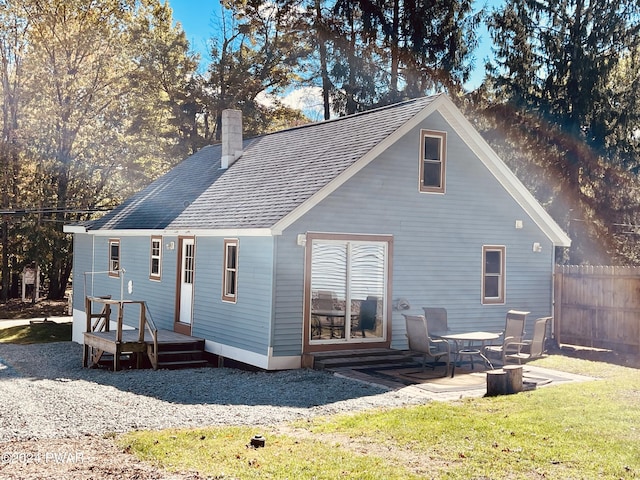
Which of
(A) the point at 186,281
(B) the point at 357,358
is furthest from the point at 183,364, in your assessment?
(B) the point at 357,358

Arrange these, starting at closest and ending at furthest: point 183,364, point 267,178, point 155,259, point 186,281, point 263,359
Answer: point 263,359
point 183,364
point 267,178
point 186,281
point 155,259

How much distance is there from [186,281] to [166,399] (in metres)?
6.32

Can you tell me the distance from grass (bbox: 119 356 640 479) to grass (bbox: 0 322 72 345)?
18484 mm

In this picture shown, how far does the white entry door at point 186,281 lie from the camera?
55.2 ft

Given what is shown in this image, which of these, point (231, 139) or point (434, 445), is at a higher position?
point (231, 139)

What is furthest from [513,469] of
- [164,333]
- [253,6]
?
[253,6]

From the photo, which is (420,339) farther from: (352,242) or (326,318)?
(352,242)

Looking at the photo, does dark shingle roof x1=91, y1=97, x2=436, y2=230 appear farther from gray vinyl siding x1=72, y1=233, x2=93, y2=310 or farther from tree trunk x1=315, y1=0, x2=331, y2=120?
tree trunk x1=315, y1=0, x2=331, y2=120

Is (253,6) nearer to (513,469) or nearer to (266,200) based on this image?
(266,200)

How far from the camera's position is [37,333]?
26016mm

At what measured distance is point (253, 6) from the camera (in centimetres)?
3716

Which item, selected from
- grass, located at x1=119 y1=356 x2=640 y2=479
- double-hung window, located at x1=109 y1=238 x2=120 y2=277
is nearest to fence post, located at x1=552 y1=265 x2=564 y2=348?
grass, located at x1=119 y1=356 x2=640 y2=479

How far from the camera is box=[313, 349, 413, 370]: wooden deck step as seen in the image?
44.7 ft

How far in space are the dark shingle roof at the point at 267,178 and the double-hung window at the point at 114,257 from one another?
595 millimetres
